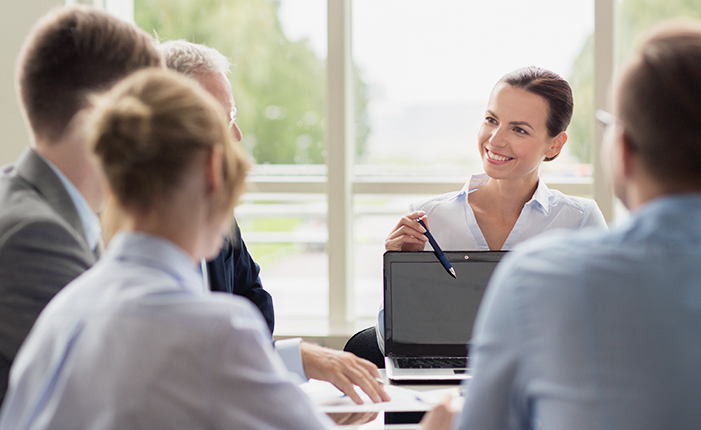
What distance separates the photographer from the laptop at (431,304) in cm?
157

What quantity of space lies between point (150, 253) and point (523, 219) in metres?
1.50

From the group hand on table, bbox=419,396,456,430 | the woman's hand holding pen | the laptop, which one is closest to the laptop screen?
the laptop

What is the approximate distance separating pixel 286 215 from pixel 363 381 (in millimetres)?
1944

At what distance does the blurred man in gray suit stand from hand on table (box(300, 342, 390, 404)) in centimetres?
54

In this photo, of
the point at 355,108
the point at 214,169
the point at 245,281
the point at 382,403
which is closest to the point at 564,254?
the point at 214,169

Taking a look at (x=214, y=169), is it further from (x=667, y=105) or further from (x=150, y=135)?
(x=667, y=105)

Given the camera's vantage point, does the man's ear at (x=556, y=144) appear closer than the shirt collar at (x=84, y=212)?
Answer: No

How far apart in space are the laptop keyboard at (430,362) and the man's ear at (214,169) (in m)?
0.83

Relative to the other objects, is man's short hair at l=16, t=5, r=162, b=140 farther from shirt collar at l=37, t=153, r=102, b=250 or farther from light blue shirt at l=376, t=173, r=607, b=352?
light blue shirt at l=376, t=173, r=607, b=352

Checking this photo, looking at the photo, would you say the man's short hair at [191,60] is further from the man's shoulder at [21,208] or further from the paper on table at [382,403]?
the paper on table at [382,403]

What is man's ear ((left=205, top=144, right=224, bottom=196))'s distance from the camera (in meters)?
0.83

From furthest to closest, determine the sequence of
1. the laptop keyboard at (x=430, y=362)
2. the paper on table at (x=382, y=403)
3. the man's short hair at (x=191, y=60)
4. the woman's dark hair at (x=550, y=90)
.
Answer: the woman's dark hair at (x=550, y=90) → the man's short hair at (x=191, y=60) → the laptop keyboard at (x=430, y=362) → the paper on table at (x=382, y=403)

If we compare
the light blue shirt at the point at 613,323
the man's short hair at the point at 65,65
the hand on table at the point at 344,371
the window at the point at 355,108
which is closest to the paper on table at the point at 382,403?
the hand on table at the point at 344,371

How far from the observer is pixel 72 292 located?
80 cm
